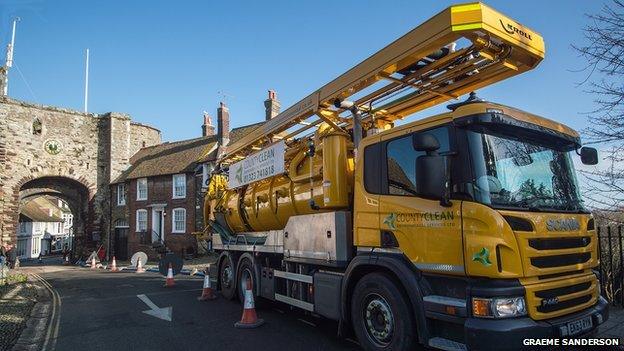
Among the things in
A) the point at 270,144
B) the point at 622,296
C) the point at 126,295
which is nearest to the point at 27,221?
the point at 126,295

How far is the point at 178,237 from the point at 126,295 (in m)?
18.5

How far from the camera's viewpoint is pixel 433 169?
4.56 metres

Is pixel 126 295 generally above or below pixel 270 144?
below

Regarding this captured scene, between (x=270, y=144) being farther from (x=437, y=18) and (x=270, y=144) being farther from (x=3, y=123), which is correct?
(x=3, y=123)

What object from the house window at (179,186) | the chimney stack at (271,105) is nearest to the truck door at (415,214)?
the chimney stack at (271,105)

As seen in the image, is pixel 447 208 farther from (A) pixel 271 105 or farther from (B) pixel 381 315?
(A) pixel 271 105

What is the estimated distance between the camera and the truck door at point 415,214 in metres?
4.53

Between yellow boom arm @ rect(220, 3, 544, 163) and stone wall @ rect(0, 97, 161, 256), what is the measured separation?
3105cm

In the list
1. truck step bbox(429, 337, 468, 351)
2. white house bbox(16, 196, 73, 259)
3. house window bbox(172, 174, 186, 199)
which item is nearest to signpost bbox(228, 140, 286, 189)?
truck step bbox(429, 337, 468, 351)

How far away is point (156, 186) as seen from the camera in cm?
3195

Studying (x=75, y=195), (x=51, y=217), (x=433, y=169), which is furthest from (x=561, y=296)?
(x=51, y=217)

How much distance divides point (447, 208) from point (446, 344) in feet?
4.48

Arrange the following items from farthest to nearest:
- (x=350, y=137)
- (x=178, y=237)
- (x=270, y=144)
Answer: (x=178, y=237) < (x=270, y=144) < (x=350, y=137)

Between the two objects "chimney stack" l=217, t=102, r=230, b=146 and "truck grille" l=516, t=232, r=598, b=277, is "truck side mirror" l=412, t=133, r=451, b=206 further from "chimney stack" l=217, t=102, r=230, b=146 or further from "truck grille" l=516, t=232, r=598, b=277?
"chimney stack" l=217, t=102, r=230, b=146
